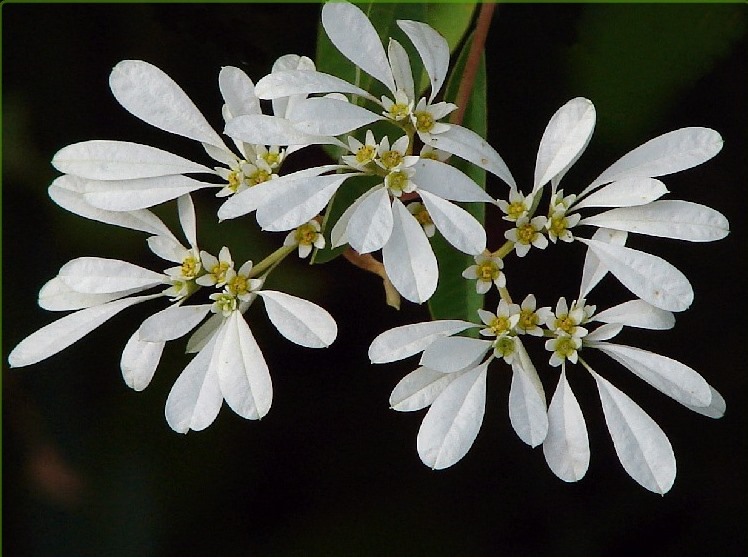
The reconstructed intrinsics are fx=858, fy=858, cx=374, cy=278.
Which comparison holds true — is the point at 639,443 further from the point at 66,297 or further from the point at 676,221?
the point at 66,297

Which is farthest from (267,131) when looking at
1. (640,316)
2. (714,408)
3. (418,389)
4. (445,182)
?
(714,408)

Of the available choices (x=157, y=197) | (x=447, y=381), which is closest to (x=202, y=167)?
(x=157, y=197)

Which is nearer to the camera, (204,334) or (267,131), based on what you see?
(267,131)

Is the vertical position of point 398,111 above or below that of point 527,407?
above

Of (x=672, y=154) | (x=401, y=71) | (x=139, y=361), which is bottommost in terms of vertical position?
(x=139, y=361)

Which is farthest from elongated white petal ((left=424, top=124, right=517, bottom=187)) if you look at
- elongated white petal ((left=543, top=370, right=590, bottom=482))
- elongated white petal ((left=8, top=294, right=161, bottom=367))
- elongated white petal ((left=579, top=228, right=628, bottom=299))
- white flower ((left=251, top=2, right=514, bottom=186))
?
elongated white petal ((left=8, top=294, right=161, bottom=367))

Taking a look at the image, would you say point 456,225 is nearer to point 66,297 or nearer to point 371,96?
point 371,96
